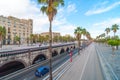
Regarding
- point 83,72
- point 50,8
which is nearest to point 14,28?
point 83,72

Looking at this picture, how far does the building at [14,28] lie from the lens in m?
116

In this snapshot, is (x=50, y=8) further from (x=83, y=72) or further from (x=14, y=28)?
(x=14, y=28)

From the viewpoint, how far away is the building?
379 feet

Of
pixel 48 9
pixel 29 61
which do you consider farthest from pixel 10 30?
pixel 48 9

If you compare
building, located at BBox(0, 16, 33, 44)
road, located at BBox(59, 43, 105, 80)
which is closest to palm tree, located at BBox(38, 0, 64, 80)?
road, located at BBox(59, 43, 105, 80)

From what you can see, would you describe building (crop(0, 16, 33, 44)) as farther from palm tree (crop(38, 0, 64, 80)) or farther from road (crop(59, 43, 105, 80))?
palm tree (crop(38, 0, 64, 80))

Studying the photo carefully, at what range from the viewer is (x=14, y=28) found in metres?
127

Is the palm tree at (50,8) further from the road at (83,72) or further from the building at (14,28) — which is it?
the building at (14,28)

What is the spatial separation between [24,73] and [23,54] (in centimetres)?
631

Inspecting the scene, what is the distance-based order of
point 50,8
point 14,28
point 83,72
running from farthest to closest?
point 14,28 < point 83,72 < point 50,8

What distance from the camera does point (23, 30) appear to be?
141750 millimetres

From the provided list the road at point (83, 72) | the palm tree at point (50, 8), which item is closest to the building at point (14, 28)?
the road at point (83, 72)

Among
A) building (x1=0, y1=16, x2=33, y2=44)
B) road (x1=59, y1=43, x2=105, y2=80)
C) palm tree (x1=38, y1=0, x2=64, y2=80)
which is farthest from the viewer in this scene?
building (x1=0, y1=16, x2=33, y2=44)

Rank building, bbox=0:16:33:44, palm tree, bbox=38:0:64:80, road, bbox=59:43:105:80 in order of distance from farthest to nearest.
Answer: building, bbox=0:16:33:44
road, bbox=59:43:105:80
palm tree, bbox=38:0:64:80
